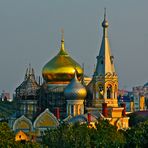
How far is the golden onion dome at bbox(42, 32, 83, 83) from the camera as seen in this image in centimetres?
6575

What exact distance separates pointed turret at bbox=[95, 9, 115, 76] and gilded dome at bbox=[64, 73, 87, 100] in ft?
4.79

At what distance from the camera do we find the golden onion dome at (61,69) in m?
65.8

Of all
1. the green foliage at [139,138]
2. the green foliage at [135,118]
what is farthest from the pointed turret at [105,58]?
the green foliage at [139,138]

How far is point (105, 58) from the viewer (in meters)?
64.2

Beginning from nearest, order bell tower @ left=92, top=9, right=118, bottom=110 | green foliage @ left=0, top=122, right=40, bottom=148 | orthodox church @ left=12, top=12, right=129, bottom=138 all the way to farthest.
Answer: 1. green foliage @ left=0, top=122, right=40, bottom=148
2. orthodox church @ left=12, top=12, right=129, bottom=138
3. bell tower @ left=92, top=9, right=118, bottom=110

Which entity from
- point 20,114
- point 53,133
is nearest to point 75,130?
point 53,133

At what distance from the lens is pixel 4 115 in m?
73.6

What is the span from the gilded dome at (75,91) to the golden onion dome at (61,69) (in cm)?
265

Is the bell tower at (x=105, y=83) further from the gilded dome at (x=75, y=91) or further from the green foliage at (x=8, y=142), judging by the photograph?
the green foliage at (x=8, y=142)

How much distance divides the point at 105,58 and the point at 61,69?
11.1ft

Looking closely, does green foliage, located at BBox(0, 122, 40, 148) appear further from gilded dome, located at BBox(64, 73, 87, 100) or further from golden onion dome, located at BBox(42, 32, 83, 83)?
golden onion dome, located at BBox(42, 32, 83, 83)

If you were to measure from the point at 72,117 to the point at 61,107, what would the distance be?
4769mm

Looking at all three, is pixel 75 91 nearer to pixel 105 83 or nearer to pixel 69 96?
pixel 69 96

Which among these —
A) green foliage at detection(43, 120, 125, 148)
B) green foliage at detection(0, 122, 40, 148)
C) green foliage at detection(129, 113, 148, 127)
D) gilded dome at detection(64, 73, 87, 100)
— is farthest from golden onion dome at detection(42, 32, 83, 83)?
green foliage at detection(0, 122, 40, 148)
